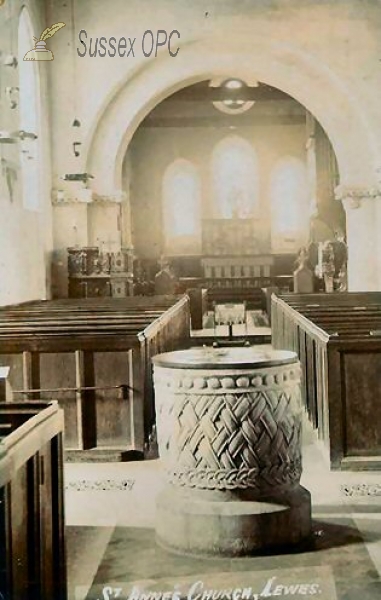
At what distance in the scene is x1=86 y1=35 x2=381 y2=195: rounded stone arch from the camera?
17.7m

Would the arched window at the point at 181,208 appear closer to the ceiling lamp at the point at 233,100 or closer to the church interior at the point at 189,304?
the church interior at the point at 189,304

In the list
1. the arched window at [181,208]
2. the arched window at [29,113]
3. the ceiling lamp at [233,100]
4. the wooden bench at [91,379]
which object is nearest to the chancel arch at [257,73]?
the arched window at [29,113]

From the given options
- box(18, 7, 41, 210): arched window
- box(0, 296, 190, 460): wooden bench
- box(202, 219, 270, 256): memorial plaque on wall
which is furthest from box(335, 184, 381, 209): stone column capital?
box(0, 296, 190, 460): wooden bench

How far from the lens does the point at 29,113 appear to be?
1597 centimetres

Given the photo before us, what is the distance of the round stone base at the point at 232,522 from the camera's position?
13.4 feet

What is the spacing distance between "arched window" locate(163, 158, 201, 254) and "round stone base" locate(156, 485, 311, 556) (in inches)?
919

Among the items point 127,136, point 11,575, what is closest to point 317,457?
point 11,575

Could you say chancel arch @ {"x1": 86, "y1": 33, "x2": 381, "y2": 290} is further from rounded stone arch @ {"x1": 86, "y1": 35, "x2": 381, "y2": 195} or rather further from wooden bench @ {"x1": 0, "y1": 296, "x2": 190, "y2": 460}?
wooden bench @ {"x1": 0, "y1": 296, "x2": 190, "y2": 460}

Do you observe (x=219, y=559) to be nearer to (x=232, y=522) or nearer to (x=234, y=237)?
(x=232, y=522)

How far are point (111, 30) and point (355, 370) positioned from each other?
1288cm

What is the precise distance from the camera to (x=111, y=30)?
16969 mm

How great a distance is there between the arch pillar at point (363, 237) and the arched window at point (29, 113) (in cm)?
633

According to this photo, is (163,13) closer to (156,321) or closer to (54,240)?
(54,240)

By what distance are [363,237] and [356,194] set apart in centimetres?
91
